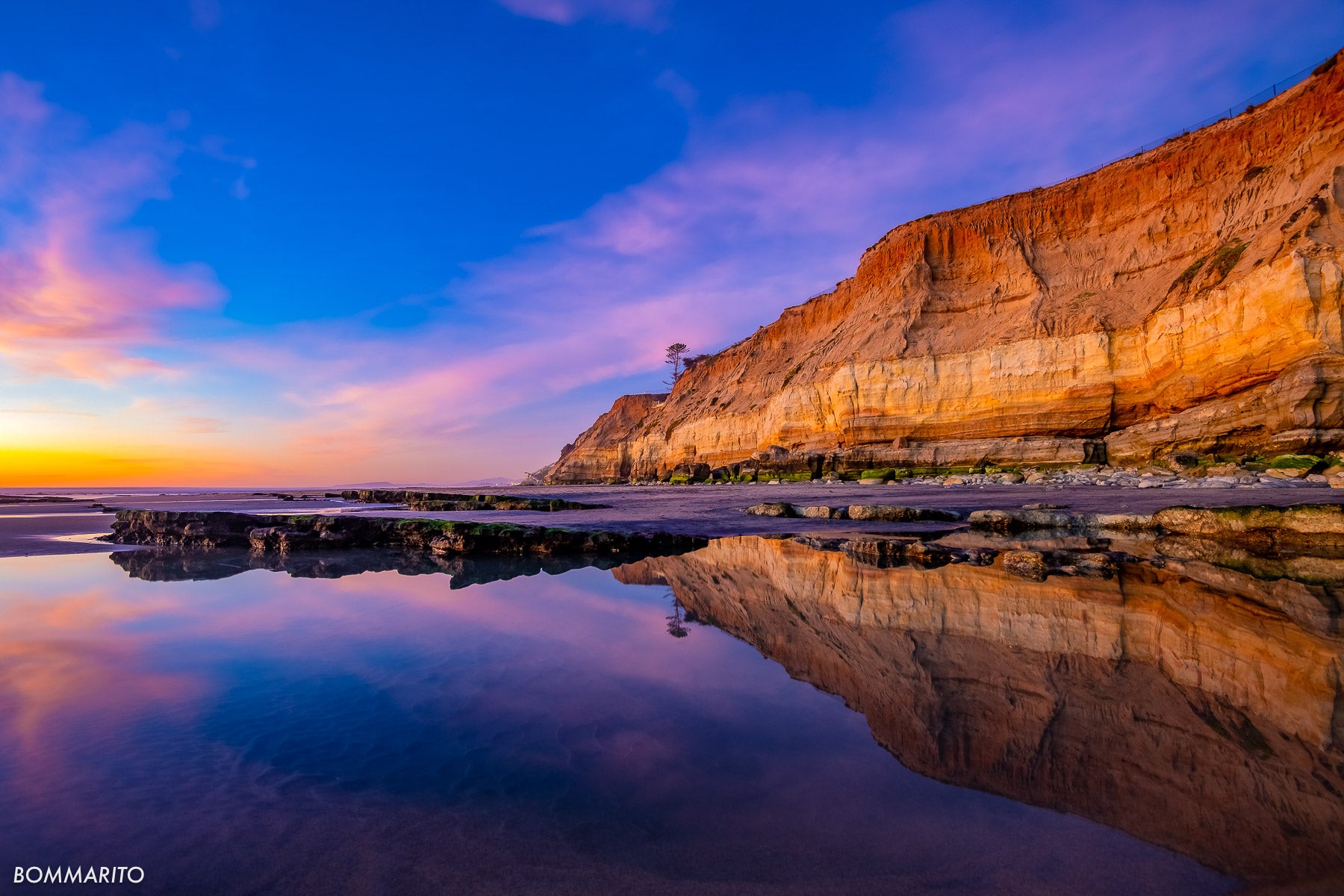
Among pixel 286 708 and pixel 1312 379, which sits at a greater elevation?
pixel 1312 379

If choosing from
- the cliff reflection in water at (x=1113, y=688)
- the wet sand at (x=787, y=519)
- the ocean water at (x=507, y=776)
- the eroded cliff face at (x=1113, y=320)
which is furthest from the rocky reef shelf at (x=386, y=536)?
the eroded cliff face at (x=1113, y=320)

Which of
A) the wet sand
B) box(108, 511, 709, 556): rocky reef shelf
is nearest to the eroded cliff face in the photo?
the wet sand

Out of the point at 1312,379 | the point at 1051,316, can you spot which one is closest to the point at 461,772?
the point at 1312,379

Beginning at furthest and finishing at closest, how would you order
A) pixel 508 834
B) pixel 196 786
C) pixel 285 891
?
pixel 196 786 < pixel 508 834 < pixel 285 891

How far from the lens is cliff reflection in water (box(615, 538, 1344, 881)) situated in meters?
1.89

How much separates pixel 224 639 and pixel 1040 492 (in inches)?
771

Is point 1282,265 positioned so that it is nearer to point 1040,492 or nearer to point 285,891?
point 1040,492

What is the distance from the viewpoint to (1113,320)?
90.5 feet

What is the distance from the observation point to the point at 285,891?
4.93 feet

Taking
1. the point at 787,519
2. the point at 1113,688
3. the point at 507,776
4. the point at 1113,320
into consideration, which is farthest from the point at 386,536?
the point at 1113,320

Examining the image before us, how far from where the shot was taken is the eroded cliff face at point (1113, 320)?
19.6 m

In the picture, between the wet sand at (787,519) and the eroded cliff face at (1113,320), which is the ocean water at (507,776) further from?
the eroded cliff face at (1113,320)

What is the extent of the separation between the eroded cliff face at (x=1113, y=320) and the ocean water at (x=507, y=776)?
23.8m

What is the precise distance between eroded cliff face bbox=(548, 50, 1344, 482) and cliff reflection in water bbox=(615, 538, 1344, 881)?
800 inches
